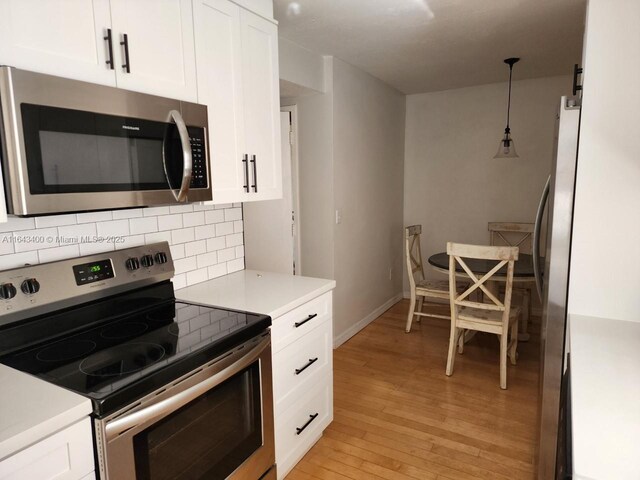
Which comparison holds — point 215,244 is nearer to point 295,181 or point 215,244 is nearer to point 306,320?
point 306,320

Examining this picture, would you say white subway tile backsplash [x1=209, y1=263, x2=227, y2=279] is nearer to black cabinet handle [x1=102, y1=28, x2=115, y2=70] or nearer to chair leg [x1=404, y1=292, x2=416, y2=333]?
black cabinet handle [x1=102, y1=28, x2=115, y2=70]

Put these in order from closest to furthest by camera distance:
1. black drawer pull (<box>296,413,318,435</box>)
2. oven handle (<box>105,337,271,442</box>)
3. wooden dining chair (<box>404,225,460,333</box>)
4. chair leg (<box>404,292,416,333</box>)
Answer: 1. oven handle (<box>105,337,271,442</box>)
2. black drawer pull (<box>296,413,318,435</box>)
3. wooden dining chair (<box>404,225,460,333</box>)
4. chair leg (<box>404,292,416,333</box>)

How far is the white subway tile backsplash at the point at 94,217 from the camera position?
5.39 feet

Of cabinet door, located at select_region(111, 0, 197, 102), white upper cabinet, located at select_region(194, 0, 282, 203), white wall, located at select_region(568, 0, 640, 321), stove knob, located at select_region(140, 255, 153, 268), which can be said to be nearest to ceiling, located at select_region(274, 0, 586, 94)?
white upper cabinet, located at select_region(194, 0, 282, 203)

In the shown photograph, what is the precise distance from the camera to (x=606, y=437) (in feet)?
3.02

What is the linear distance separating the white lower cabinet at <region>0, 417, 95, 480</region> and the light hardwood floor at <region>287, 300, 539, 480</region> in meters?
1.23

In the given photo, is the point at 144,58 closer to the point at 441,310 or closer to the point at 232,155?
the point at 232,155

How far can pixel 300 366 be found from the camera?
6.66 feet

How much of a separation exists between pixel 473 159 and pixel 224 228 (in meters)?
3.11

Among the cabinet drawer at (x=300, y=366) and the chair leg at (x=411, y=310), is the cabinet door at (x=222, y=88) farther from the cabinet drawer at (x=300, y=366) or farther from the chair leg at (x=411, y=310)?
the chair leg at (x=411, y=310)

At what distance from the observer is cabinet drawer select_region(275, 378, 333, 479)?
1.93 metres

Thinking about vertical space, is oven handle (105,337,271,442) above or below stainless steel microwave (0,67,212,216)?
below

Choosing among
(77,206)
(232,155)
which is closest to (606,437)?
(77,206)

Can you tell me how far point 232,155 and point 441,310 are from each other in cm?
327
